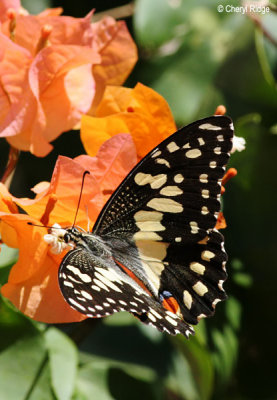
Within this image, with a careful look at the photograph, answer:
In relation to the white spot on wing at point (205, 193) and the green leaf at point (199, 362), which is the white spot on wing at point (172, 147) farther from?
the green leaf at point (199, 362)

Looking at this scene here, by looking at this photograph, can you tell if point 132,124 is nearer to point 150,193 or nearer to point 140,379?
point 150,193

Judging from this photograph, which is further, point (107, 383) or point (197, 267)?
point (107, 383)

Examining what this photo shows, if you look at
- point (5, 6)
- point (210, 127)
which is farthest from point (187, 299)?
point (5, 6)

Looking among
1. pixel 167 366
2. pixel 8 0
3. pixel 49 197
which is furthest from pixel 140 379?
pixel 8 0

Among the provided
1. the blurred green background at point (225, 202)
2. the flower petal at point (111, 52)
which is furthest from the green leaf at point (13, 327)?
the flower petal at point (111, 52)

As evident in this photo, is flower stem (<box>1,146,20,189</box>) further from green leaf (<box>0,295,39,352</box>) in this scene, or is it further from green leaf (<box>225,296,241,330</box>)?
green leaf (<box>225,296,241,330</box>)

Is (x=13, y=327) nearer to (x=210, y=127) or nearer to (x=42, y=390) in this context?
(x=42, y=390)
